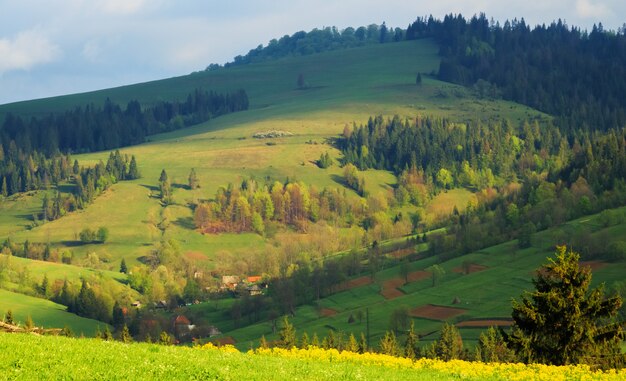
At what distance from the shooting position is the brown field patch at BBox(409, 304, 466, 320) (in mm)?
176000

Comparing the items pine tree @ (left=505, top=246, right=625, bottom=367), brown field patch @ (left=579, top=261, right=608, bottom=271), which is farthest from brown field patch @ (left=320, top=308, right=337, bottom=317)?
pine tree @ (left=505, top=246, right=625, bottom=367)

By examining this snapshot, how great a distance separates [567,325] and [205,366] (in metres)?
22.8

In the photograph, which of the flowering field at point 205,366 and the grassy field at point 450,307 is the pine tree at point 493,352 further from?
the flowering field at point 205,366

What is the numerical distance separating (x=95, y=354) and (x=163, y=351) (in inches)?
134

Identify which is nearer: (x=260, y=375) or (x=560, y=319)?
(x=260, y=375)

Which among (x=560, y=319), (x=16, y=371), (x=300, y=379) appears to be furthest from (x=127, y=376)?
(x=560, y=319)

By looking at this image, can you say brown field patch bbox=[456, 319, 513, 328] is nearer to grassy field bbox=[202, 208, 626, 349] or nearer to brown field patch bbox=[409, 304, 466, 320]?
grassy field bbox=[202, 208, 626, 349]

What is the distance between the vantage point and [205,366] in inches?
1352

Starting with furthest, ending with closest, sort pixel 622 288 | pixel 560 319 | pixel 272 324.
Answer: pixel 272 324 < pixel 622 288 < pixel 560 319

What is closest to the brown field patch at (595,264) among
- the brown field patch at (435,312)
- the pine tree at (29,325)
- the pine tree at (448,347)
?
the brown field patch at (435,312)

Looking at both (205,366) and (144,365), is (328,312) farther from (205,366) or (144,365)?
(144,365)

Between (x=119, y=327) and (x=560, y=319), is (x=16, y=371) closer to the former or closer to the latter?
(x=560, y=319)

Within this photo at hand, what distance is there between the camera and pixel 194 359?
3578cm

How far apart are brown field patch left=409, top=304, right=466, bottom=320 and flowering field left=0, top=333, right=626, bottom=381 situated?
133m
